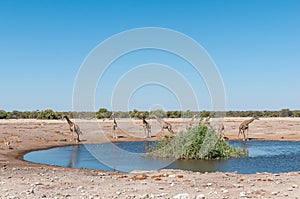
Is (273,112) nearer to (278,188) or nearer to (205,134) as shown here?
(205,134)

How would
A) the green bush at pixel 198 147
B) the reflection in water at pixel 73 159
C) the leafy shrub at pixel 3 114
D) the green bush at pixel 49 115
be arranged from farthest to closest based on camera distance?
the leafy shrub at pixel 3 114, the green bush at pixel 49 115, the green bush at pixel 198 147, the reflection in water at pixel 73 159

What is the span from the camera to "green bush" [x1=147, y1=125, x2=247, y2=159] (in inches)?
1086

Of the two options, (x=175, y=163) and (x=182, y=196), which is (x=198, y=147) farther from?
(x=182, y=196)

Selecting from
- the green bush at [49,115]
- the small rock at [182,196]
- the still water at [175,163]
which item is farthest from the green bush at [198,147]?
the green bush at [49,115]

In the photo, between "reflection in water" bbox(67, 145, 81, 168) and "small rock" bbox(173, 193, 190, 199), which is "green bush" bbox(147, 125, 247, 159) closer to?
"reflection in water" bbox(67, 145, 81, 168)

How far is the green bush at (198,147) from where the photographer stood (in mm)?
27594

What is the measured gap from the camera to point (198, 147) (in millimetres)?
27641

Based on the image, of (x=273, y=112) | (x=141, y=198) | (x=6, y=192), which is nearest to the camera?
(x=141, y=198)

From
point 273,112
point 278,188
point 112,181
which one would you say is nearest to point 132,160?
point 112,181

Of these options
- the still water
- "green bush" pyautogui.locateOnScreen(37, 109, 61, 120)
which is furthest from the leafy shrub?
the still water

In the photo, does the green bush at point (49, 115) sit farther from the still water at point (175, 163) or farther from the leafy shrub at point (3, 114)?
the still water at point (175, 163)

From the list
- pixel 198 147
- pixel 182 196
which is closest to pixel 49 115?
pixel 198 147

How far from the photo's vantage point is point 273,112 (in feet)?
492

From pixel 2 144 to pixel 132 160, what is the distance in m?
14.4
